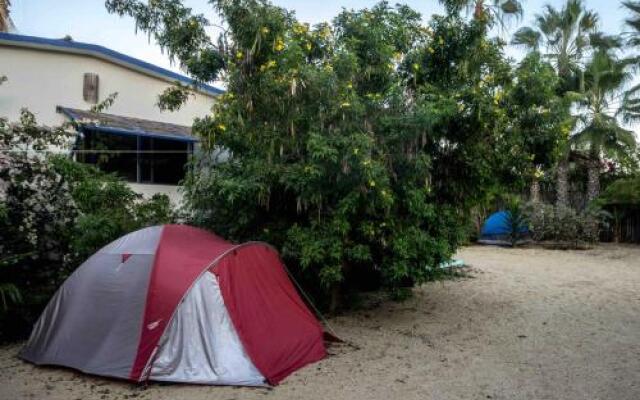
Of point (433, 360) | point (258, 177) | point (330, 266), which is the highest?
point (258, 177)

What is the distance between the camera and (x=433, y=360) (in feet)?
21.0

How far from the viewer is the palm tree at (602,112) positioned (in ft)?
65.9

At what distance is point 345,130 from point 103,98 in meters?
7.18

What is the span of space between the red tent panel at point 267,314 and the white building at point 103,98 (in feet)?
14.8

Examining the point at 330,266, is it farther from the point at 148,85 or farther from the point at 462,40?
the point at 148,85

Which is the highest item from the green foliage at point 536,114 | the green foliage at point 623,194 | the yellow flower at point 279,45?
the yellow flower at point 279,45

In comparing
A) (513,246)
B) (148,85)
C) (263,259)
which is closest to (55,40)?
(148,85)

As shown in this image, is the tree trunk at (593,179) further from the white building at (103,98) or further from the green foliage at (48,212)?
the green foliage at (48,212)

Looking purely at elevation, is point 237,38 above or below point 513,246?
above

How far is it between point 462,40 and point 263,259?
459 centimetres

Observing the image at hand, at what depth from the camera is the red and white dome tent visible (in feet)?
18.3

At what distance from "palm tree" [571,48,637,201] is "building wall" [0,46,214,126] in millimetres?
16218

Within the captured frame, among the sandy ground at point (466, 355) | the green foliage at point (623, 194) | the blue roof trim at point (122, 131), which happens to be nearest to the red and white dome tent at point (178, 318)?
the sandy ground at point (466, 355)

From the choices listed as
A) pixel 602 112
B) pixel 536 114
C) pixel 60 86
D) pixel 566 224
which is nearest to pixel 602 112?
pixel 602 112
